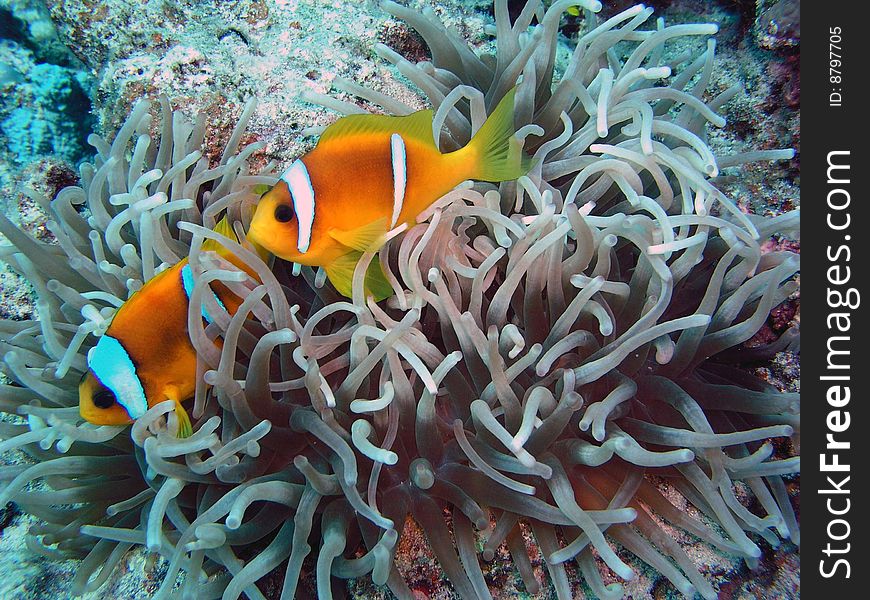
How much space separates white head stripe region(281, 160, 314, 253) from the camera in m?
1.25

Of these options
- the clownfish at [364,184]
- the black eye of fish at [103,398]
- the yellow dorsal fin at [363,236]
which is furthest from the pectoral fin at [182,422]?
the yellow dorsal fin at [363,236]

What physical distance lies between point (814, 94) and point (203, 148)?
1768mm

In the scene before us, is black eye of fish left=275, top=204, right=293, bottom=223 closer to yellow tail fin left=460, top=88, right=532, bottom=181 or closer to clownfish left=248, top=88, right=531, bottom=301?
clownfish left=248, top=88, right=531, bottom=301

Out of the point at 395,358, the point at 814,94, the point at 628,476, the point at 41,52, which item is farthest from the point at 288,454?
the point at 41,52

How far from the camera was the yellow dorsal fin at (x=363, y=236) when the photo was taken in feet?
4.17

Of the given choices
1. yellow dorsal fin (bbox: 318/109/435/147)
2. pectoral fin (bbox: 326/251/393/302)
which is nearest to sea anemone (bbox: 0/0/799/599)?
pectoral fin (bbox: 326/251/393/302)

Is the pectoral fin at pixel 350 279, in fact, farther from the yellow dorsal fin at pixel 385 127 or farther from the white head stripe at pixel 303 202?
the yellow dorsal fin at pixel 385 127

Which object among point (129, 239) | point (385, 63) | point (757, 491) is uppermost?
point (385, 63)

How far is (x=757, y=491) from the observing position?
1.28 metres

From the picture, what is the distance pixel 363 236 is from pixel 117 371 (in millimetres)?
618

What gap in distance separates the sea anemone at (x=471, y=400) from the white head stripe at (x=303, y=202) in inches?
4.8

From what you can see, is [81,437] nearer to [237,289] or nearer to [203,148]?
[237,289]

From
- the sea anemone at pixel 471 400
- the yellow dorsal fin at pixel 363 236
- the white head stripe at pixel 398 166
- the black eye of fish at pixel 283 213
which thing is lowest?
the sea anemone at pixel 471 400

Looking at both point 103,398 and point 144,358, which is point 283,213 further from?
point 103,398
